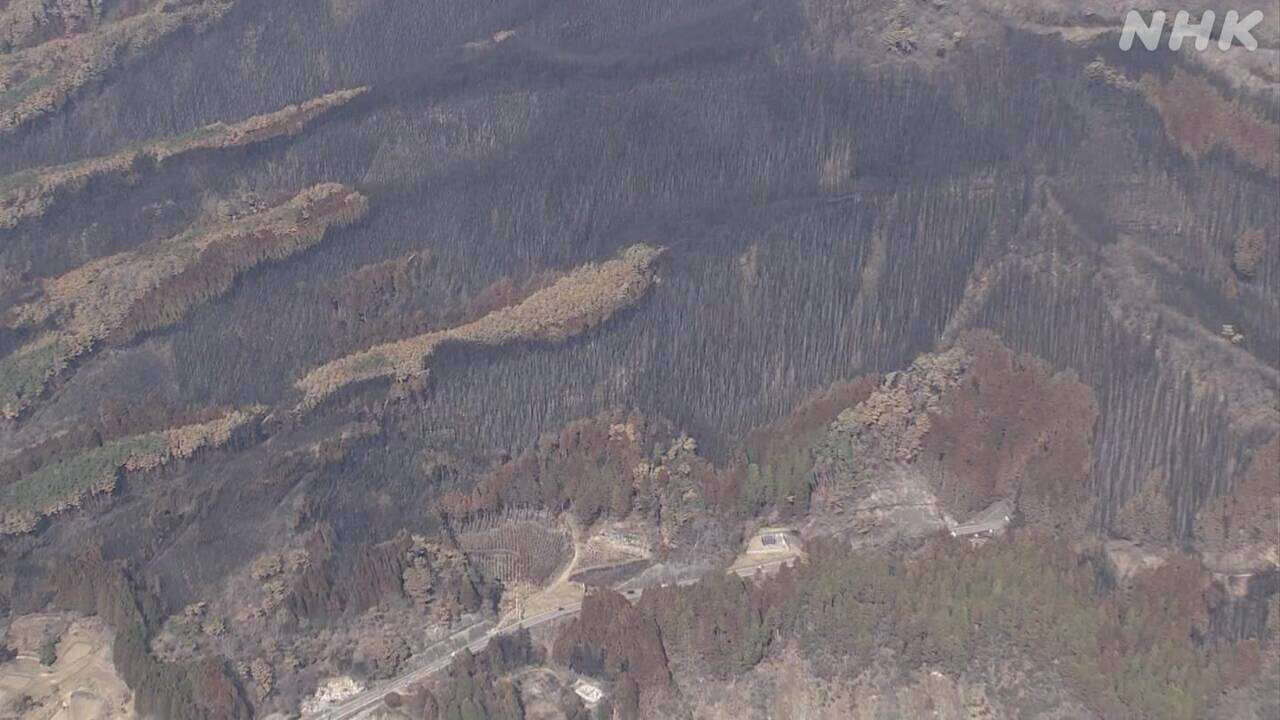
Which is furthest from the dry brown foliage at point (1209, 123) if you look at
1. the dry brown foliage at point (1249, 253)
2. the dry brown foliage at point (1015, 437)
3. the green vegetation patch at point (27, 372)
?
the green vegetation patch at point (27, 372)

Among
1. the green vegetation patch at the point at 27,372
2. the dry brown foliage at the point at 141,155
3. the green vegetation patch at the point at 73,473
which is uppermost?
the dry brown foliage at the point at 141,155

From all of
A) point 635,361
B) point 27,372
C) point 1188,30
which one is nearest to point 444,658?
point 635,361

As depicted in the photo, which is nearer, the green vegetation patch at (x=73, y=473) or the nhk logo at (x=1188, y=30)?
the green vegetation patch at (x=73, y=473)

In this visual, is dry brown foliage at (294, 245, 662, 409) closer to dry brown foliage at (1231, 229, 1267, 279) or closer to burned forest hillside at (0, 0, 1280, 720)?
burned forest hillside at (0, 0, 1280, 720)

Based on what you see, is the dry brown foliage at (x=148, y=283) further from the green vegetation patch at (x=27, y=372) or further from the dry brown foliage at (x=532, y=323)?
the dry brown foliage at (x=532, y=323)

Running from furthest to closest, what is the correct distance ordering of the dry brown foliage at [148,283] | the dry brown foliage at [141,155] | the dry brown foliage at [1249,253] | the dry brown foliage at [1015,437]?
the dry brown foliage at [141,155] < the dry brown foliage at [1249,253] < the dry brown foliage at [148,283] < the dry brown foliage at [1015,437]

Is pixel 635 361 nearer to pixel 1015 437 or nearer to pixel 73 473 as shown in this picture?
pixel 1015 437
